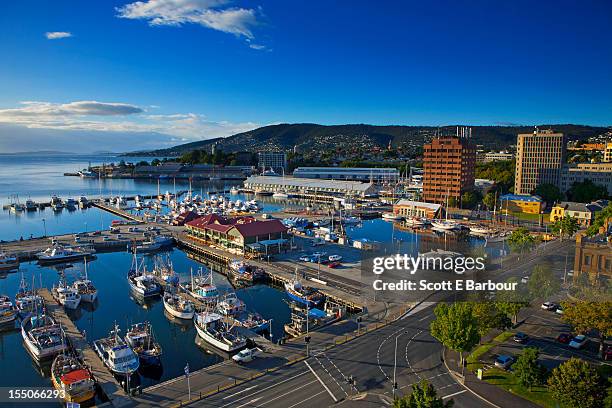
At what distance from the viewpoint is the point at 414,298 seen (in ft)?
106

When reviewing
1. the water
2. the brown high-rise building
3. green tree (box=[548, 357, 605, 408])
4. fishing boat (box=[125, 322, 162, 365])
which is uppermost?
the brown high-rise building

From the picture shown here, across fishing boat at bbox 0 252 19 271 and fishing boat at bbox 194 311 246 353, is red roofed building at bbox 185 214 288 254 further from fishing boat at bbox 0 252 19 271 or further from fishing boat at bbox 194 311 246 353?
fishing boat at bbox 0 252 19 271

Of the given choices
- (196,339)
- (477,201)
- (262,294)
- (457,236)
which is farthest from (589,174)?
(196,339)

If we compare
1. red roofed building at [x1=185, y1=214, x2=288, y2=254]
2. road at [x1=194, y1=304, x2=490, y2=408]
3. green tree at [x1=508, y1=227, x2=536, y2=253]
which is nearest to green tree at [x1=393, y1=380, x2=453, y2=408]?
road at [x1=194, y1=304, x2=490, y2=408]

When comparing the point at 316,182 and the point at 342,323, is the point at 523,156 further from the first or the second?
the point at 342,323

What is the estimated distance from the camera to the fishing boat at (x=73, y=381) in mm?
20688

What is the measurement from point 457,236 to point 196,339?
142 ft

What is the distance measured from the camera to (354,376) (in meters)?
21.3

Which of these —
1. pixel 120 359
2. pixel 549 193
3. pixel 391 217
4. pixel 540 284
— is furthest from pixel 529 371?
pixel 549 193

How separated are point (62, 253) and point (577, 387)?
50559 millimetres

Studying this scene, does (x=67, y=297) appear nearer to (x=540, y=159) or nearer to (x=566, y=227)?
(x=566, y=227)

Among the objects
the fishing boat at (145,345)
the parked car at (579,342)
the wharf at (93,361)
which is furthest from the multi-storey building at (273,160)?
the parked car at (579,342)

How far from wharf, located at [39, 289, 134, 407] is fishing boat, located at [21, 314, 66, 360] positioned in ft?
1.99

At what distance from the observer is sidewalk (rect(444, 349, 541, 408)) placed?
733 inches
